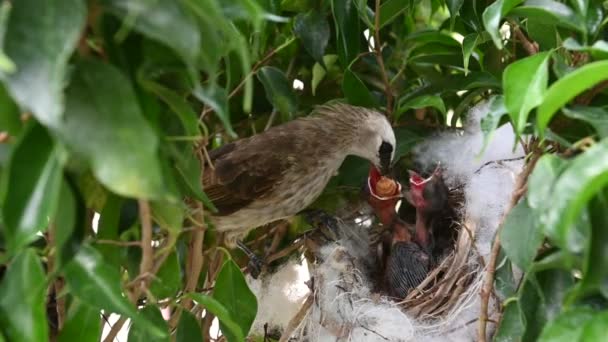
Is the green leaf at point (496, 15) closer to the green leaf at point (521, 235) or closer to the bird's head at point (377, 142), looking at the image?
the green leaf at point (521, 235)

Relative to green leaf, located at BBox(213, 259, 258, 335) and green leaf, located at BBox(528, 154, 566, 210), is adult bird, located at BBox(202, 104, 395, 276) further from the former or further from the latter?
green leaf, located at BBox(528, 154, 566, 210)

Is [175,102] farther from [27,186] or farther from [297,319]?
[297,319]

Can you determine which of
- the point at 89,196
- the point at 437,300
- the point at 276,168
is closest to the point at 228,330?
the point at 89,196

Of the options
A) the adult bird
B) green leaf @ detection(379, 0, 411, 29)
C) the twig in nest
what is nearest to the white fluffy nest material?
the twig in nest

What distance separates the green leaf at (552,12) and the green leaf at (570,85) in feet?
0.53

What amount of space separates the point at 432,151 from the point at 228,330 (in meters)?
0.63

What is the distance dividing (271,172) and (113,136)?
95 centimetres

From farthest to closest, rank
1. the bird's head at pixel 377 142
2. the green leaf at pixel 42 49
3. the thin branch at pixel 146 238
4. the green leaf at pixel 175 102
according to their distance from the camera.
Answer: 1. the bird's head at pixel 377 142
2. the thin branch at pixel 146 238
3. the green leaf at pixel 175 102
4. the green leaf at pixel 42 49

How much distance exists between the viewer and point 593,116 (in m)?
0.78

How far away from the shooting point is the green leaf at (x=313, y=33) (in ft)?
4.03

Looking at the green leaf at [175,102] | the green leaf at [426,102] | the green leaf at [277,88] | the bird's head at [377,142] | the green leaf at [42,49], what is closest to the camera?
the green leaf at [42,49]

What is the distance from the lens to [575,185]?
593mm

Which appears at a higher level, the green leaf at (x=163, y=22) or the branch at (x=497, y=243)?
the green leaf at (x=163, y=22)

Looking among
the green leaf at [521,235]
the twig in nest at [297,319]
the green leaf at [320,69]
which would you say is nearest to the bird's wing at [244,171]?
the green leaf at [320,69]
